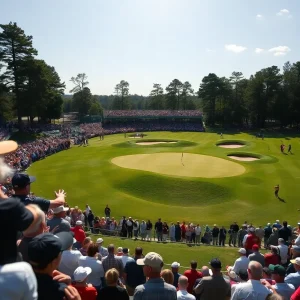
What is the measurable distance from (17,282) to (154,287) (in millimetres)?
2863

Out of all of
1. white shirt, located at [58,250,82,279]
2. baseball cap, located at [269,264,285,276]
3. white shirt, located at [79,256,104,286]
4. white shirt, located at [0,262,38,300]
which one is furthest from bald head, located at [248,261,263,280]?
white shirt, located at [0,262,38,300]

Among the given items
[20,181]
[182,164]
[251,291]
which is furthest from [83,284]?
[182,164]

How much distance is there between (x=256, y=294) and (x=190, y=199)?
68.6 feet

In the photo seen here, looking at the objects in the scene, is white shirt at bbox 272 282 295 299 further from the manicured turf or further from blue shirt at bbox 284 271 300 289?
the manicured turf

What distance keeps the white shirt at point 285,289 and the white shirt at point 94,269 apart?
12.3ft

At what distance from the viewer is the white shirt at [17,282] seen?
99.0 inches

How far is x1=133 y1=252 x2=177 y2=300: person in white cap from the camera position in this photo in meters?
4.91

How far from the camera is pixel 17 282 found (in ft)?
8.38

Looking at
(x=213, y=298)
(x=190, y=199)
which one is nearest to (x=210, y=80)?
(x=190, y=199)

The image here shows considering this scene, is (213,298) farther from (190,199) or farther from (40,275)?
(190,199)

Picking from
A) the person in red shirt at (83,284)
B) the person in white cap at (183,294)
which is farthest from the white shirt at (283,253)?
the person in red shirt at (83,284)

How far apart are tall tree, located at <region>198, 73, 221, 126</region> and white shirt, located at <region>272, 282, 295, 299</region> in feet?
270

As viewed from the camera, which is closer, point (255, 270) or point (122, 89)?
point (255, 270)

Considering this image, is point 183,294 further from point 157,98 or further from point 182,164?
point 157,98
